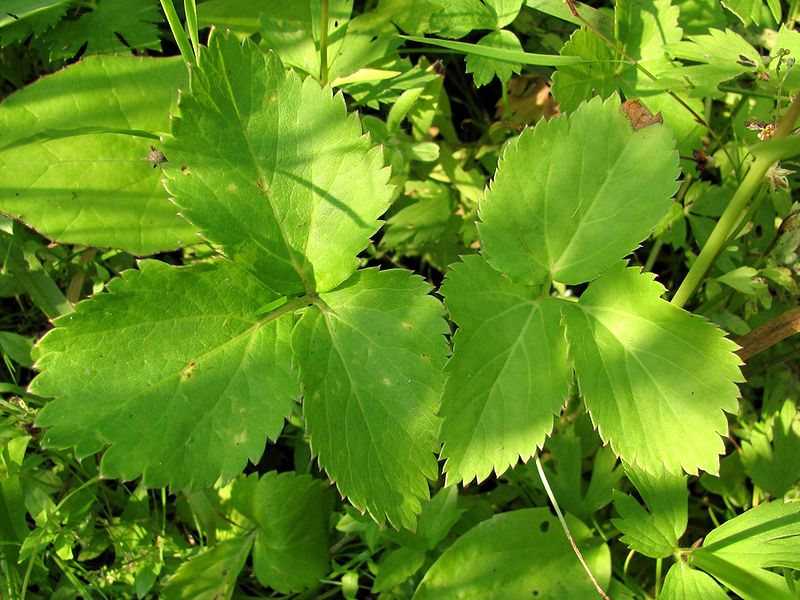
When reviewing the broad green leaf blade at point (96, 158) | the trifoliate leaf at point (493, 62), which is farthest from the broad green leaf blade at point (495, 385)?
the broad green leaf blade at point (96, 158)

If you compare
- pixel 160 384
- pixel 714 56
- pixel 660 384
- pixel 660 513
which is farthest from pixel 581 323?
pixel 160 384

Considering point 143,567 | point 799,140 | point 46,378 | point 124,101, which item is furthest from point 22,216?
point 799,140

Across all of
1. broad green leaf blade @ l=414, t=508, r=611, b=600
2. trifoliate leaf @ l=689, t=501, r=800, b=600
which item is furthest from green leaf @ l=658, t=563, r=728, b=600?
broad green leaf blade @ l=414, t=508, r=611, b=600

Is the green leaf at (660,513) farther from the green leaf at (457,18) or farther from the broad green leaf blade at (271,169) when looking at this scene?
the green leaf at (457,18)

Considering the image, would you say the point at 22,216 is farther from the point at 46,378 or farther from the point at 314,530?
the point at 314,530

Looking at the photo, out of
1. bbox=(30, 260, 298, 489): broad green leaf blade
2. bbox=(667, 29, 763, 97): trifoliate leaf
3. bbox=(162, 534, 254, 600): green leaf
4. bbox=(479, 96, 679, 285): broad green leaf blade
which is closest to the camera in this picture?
bbox=(30, 260, 298, 489): broad green leaf blade

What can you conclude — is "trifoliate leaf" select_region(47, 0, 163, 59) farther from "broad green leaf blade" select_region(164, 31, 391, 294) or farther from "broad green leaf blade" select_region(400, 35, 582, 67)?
"broad green leaf blade" select_region(400, 35, 582, 67)
